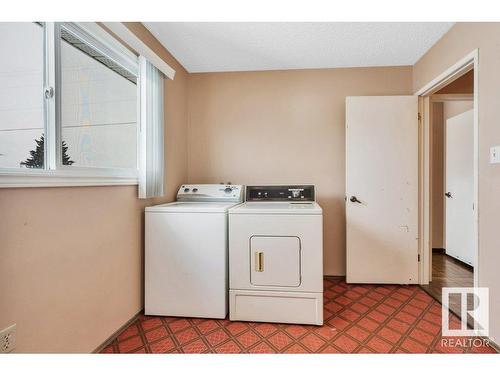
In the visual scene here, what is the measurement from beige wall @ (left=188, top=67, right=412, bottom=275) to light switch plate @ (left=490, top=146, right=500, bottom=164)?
1.40 meters

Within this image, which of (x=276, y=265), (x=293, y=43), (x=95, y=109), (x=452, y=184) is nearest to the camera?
(x=95, y=109)

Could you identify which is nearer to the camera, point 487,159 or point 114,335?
point 487,159

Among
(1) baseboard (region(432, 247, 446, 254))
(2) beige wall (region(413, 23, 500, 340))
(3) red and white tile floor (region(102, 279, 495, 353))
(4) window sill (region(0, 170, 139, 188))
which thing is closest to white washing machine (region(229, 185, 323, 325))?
(3) red and white tile floor (region(102, 279, 495, 353))

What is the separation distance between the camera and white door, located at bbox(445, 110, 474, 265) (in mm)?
3256

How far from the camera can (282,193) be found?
283 centimetres

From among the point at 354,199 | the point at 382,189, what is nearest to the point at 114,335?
the point at 354,199

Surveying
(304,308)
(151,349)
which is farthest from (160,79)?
→ (304,308)

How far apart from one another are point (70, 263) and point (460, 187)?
426cm

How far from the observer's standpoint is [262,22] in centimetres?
211

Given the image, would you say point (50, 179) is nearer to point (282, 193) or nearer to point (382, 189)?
point (282, 193)

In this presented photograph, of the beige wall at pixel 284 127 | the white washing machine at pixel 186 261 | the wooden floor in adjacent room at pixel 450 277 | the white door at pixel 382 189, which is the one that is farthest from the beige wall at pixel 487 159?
the white washing machine at pixel 186 261

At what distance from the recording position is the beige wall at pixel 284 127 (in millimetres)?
2994

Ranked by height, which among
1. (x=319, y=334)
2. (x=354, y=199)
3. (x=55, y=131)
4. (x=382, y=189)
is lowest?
(x=319, y=334)
